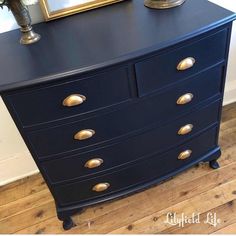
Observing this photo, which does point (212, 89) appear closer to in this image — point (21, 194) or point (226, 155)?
point (226, 155)

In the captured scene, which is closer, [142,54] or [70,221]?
[142,54]

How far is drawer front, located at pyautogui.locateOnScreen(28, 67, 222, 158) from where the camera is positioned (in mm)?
1059

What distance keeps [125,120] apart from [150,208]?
64 cm

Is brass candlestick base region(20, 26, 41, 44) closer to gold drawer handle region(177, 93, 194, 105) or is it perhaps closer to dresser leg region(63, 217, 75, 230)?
gold drawer handle region(177, 93, 194, 105)

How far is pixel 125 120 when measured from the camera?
3.64 feet

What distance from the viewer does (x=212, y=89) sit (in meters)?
1.23

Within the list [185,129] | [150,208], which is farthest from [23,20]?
[150,208]

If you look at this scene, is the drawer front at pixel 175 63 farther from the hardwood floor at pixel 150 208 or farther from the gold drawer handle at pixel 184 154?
the hardwood floor at pixel 150 208

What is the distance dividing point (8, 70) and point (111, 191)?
2.54 ft

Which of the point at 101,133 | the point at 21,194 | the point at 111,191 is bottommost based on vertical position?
the point at 21,194

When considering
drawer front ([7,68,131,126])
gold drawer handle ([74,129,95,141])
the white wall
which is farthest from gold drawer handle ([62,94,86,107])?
the white wall

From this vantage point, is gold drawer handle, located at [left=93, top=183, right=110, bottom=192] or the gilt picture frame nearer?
the gilt picture frame

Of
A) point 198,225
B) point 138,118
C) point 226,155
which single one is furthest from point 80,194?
point 226,155

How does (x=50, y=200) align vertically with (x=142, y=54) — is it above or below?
below
